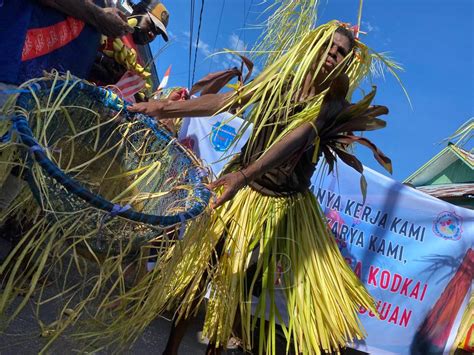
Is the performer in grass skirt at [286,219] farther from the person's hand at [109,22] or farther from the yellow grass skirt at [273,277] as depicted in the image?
the person's hand at [109,22]

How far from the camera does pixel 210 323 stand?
216 cm

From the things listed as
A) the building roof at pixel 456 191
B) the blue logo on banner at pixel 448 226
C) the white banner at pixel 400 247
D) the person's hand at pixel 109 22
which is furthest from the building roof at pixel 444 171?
the person's hand at pixel 109 22

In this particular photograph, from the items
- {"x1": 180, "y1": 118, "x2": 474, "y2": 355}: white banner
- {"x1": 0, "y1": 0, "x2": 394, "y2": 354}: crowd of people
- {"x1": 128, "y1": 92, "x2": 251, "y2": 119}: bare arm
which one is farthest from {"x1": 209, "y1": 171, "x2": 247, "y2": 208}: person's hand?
{"x1": 180, "y1": 118, "x2": 474, "y2": 355}: white banner

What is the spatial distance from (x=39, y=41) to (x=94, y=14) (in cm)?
25

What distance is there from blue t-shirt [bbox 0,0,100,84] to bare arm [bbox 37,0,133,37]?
0.05 meters

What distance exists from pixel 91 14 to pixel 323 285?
1494 mm

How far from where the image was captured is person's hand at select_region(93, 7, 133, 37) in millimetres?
2174

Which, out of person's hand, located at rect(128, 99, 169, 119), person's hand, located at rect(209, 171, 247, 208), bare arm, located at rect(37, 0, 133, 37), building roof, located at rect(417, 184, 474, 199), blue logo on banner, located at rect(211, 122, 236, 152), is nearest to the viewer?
person's hand, located at rect(209, 171, 247, 208)

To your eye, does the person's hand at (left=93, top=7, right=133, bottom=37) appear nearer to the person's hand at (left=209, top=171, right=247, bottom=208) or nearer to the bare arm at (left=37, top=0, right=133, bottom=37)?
the bare arm at (left=37, top=0, right=133, bottom=37)

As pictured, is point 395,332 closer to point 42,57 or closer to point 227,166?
point 227,166

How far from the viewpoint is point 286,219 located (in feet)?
7.29

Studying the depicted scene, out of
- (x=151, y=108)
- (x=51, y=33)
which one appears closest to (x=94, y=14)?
(x=51, y=33)

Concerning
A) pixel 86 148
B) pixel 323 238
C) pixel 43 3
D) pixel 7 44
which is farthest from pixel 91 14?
pixel 323 238

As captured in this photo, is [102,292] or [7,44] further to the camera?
[7,44]
